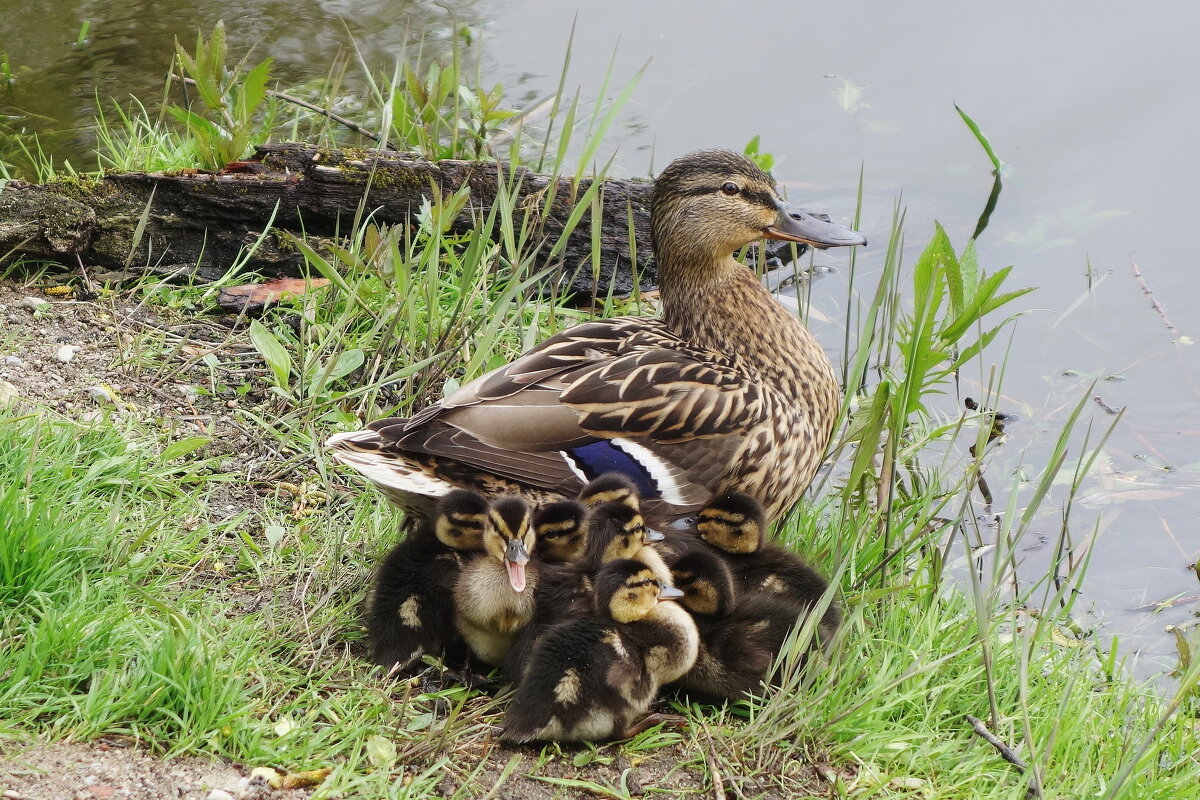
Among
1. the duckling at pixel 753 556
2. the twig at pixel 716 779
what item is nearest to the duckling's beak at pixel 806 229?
the duckling at pixel 753 556

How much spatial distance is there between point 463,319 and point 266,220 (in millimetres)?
1047

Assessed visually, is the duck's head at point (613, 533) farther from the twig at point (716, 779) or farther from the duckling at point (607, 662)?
the twig at point (716, 779)

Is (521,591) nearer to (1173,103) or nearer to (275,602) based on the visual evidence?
(275,602)

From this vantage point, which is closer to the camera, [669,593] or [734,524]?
[669,593]

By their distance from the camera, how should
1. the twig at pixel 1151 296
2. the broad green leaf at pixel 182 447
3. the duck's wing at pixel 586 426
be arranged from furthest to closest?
the twig at pixel 1151 296
the broad green leaf at pixel 182 447
the duck's wing at pixel 586 426

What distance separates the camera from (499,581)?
8.86ft

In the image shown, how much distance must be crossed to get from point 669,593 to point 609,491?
38 cm

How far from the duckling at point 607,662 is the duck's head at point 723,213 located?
142 cm

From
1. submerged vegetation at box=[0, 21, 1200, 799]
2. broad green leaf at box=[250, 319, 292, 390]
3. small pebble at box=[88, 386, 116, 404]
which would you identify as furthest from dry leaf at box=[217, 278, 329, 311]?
small pebble at box=[88, 386, 116, 404]

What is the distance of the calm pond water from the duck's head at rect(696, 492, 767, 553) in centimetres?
150

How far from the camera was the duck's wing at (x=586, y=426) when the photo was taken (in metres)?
3.07

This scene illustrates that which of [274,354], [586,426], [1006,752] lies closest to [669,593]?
[586,426]

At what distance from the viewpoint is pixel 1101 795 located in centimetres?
253

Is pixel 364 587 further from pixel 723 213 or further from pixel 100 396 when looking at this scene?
pixel 723 213
